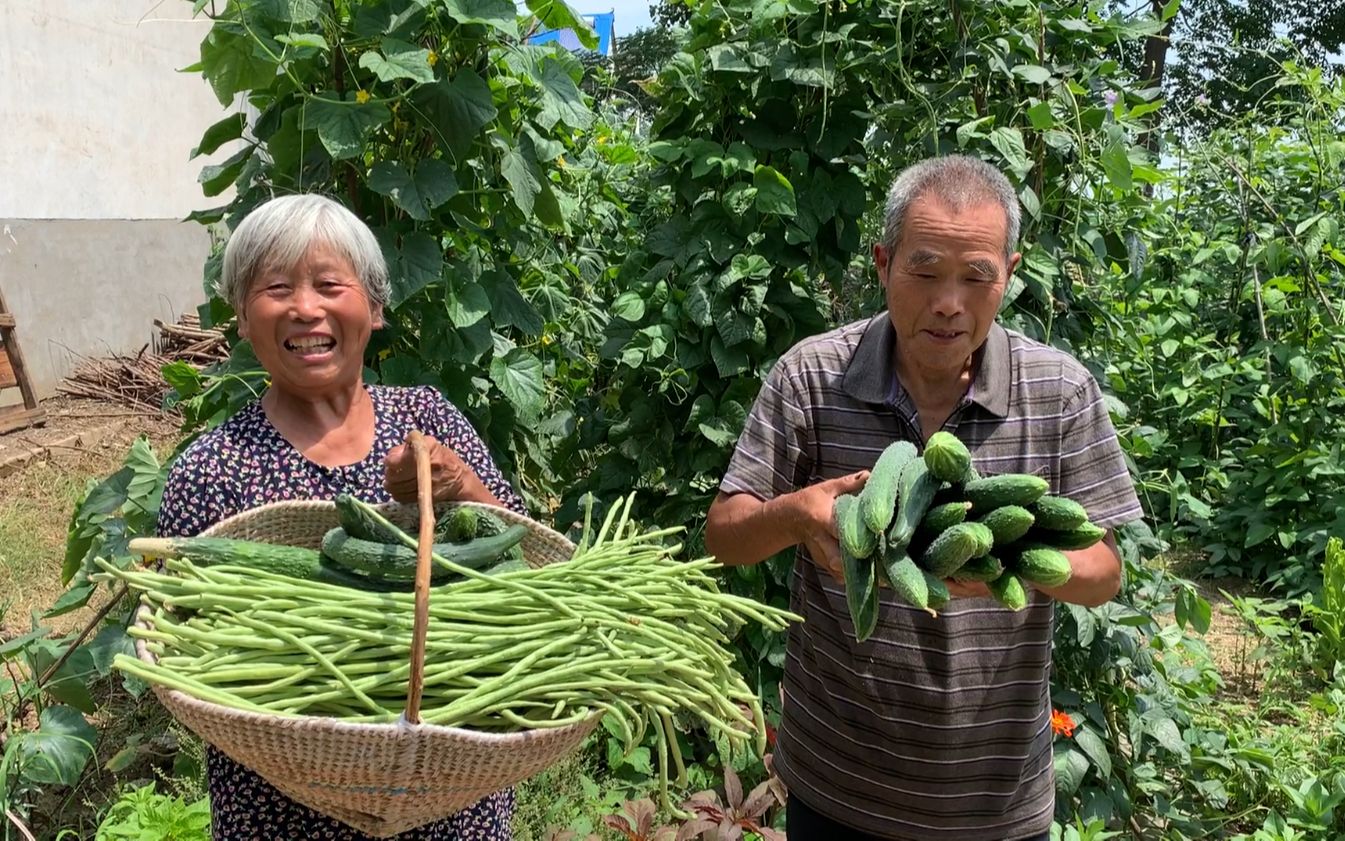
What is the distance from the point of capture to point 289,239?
1.72 meters

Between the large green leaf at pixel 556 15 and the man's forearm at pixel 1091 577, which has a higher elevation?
the large green leaf at pixel 556 15

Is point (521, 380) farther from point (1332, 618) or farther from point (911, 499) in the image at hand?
point (1332, 618)

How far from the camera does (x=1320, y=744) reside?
3705mm

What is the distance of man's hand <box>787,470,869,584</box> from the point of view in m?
1.65

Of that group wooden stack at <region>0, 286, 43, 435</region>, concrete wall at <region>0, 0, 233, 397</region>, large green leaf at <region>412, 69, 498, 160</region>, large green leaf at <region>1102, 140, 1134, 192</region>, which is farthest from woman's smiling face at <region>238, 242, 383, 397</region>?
wooden stack at <region>0, 286, 43, 435</region>

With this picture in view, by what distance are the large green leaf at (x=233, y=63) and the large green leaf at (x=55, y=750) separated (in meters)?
1.57

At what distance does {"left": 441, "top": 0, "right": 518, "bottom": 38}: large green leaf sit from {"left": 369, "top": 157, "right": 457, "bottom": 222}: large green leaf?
0.37 metres

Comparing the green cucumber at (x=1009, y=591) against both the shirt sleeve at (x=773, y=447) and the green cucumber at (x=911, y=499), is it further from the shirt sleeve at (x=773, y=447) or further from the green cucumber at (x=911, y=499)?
the shirt sleeve at (x=773, y=447)

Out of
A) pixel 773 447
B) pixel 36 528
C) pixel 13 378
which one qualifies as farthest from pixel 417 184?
pixel 13 378

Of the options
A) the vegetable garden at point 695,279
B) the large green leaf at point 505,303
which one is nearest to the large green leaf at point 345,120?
the vegetable garden at point 695,279

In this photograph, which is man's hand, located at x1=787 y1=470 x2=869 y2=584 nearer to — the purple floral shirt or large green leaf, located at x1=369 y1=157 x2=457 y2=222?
the purple floral shirt

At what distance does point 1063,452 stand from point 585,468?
237 cm

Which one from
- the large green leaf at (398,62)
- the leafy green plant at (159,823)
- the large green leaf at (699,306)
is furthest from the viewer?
the large green leaf at (699,306)

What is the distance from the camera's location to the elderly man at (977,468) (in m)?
1.85
